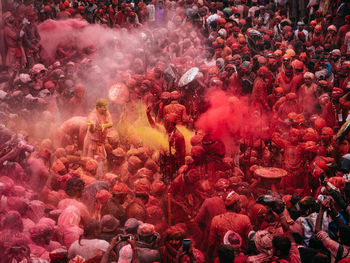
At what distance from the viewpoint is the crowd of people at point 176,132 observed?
5812 millimetres

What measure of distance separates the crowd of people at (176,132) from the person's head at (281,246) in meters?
0.01

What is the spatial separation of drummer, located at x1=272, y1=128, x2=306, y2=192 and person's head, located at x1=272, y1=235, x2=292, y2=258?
3.74 meters

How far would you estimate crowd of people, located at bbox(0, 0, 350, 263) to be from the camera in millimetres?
5812

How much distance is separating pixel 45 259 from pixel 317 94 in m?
7.19

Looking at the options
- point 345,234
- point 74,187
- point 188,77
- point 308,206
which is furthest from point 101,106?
point 345,234

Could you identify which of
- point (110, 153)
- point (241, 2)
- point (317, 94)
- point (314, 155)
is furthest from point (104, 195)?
point (241, 2)

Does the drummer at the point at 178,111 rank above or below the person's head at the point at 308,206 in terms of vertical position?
below

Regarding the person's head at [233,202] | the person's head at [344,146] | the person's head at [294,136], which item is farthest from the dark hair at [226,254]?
the person's head at [344,146]

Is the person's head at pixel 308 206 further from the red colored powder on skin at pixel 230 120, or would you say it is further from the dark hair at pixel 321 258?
the red colored powder on skin at pixel 230 120

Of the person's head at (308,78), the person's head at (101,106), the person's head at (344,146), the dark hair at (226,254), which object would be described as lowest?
the person's head at (344,146)

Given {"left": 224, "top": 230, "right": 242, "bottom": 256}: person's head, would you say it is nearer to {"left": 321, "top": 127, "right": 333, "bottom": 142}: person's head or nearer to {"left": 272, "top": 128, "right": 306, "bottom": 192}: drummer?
{"left": 272, "top": 128, "right": 306, "bottom": 192}: drummer

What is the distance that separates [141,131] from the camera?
390 inches

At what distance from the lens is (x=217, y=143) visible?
8742mm

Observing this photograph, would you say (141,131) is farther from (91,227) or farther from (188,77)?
(91,227)
